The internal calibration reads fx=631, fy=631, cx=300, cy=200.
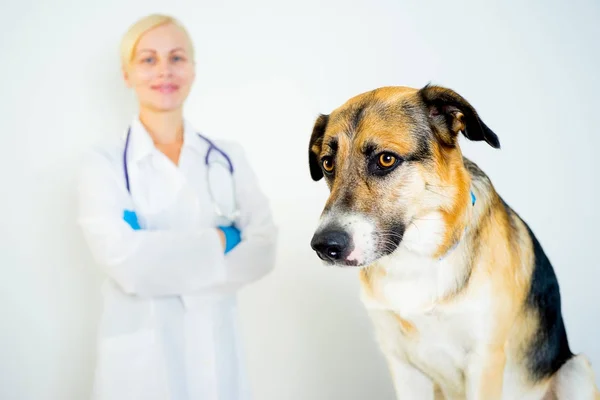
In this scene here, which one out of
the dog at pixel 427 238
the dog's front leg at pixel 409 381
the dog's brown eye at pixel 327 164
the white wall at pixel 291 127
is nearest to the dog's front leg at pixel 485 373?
the dog at pixel 427 238

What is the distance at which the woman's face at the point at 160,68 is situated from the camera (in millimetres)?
1937

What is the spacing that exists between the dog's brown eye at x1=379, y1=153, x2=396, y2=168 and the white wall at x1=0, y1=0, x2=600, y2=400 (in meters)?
0.89

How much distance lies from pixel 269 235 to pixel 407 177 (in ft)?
2.44

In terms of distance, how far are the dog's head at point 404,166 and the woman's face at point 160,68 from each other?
730 mm

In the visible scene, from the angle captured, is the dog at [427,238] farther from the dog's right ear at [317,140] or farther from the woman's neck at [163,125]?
the woman's neck at [163,125]

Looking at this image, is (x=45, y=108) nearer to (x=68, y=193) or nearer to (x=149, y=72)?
(x=68, y=193)

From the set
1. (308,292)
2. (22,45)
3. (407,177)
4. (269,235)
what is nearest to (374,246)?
(407,177)

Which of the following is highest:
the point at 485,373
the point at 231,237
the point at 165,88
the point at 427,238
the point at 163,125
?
the point at 165,88

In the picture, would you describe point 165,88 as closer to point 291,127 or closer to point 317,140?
point 291,127

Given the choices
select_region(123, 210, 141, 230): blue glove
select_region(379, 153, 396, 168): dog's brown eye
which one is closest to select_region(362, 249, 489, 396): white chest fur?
select_region(379, 153, 396, 168): dog's brown eye

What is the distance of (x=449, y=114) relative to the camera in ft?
4.56

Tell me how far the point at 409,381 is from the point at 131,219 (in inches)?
35.9

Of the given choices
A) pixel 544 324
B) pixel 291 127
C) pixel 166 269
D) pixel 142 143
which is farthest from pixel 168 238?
pixel 544 324

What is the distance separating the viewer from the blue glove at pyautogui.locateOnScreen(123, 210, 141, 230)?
185cm
